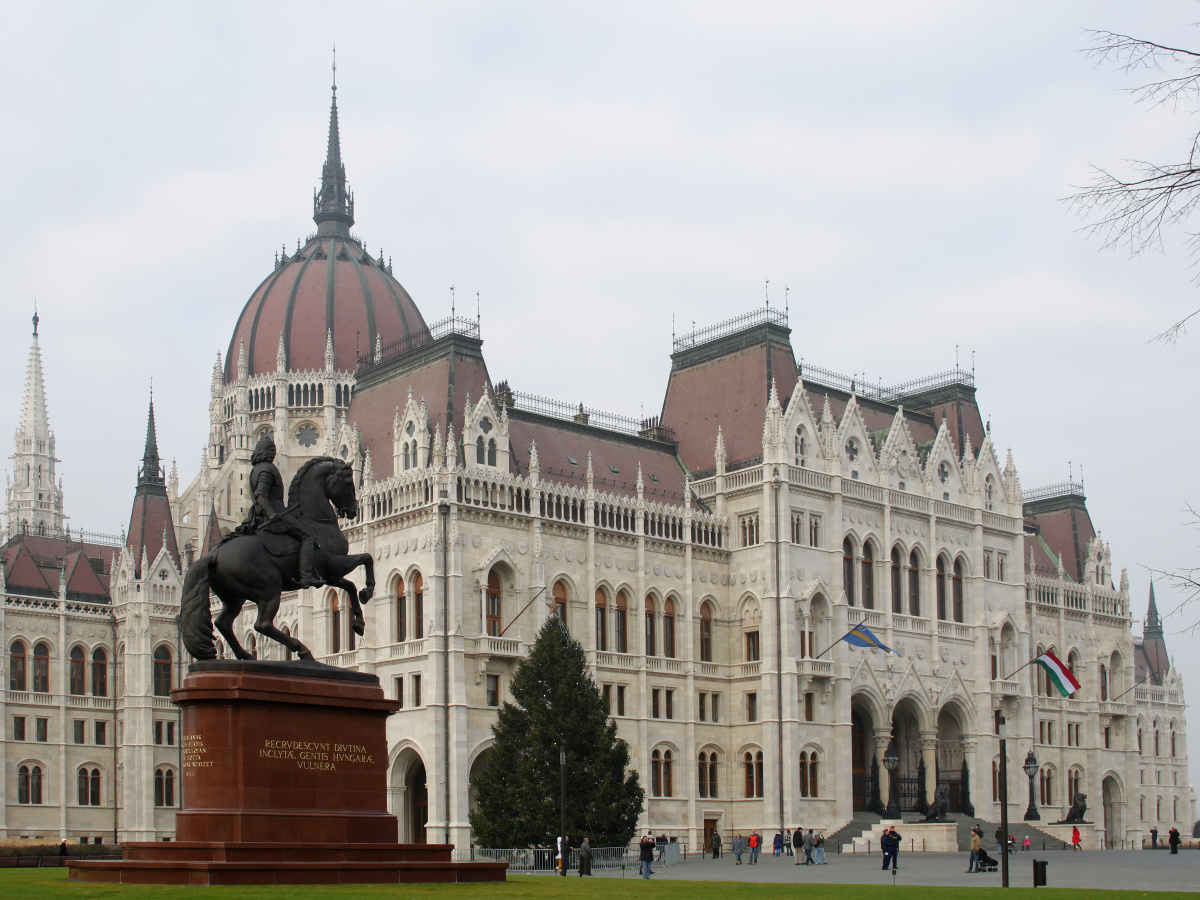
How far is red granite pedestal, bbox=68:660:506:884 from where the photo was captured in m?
25.7

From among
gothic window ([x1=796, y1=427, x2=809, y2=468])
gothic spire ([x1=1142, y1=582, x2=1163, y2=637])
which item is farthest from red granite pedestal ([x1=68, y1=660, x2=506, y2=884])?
gothic spire ([x1=1142, y1=582, x2=1163, y2=637])

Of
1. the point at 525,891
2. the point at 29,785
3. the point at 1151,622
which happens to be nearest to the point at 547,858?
the point at 525,891

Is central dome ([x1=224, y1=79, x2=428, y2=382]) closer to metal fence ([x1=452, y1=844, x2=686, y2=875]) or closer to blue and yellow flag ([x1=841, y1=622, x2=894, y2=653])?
blue and yellow flag ([x1=841, y1=622, x2=894, y2=653])

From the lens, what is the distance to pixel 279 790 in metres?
26.8

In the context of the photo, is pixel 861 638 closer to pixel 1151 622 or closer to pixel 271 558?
pixel 271 558

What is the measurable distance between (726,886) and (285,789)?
375 inches

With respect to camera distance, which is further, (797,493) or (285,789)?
(797,493)

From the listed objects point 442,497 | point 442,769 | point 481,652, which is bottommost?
point 442,769

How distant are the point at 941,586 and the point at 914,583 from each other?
2.27 meters

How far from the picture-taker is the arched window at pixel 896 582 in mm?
75875

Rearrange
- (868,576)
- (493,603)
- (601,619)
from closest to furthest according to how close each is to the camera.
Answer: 1. (493,603)
2. (601,619)
3. (868,576)

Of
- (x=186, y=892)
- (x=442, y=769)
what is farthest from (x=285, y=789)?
(x=442, y=769)

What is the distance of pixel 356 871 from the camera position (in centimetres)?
2652

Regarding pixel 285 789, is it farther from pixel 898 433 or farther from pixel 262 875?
pixel 898 433
